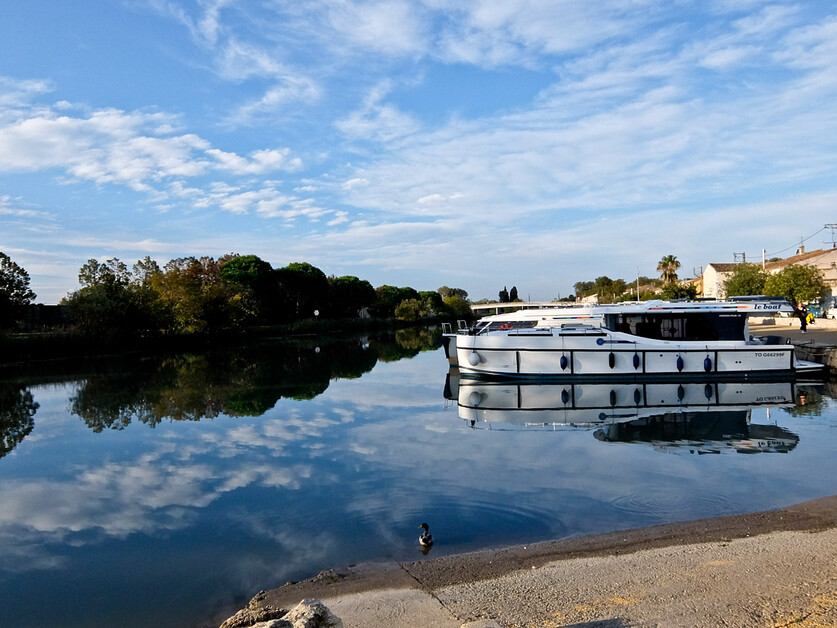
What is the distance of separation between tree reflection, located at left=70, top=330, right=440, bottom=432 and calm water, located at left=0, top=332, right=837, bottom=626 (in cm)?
26

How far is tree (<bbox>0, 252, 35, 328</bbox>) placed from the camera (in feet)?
145

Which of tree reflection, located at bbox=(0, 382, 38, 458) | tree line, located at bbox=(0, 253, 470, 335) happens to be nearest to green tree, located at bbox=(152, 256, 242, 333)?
tree line, located at bbox=(0, 253, 470, 335)

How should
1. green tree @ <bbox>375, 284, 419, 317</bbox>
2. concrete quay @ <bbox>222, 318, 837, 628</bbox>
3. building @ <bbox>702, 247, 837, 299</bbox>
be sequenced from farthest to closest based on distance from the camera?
green tree @ <bbox>375, 284, 419, 317</bbox>, building @ <bbox>702, 247, 837, 299</bbox>, concrete quay @ <bbox>222, 318, 837, 628</bbox>

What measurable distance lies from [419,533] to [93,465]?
32.0 ft

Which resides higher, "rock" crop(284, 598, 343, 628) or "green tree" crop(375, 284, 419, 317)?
"green tree" crop(375, 284, 419, 317)

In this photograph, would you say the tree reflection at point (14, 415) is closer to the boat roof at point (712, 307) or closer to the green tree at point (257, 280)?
the boat roof at point (712, 307)

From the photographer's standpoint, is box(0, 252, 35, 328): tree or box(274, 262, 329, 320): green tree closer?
box(0, 252, 35, 328): tree

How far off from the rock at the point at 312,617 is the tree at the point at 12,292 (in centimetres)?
4799

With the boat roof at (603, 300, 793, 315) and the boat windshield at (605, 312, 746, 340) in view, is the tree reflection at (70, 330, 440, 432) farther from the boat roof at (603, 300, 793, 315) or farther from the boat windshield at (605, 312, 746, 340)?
the boat roof at (603, 300, 793, 315)

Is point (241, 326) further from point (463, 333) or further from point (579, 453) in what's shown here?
point (579, 453)

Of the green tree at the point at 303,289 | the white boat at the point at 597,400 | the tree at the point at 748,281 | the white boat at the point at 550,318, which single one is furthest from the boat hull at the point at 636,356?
the green tree at the point at 303,289

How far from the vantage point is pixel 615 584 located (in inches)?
263

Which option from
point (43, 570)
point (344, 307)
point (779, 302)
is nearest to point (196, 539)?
point (43, 570)

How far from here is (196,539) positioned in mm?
9602
